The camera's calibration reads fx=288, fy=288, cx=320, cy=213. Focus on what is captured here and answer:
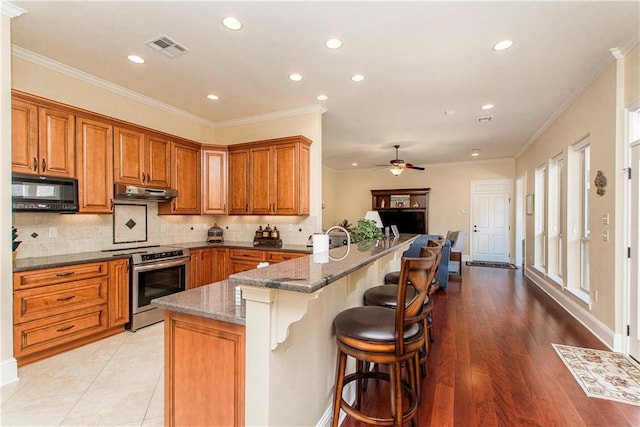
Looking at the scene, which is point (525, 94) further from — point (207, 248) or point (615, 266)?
point (207, 248)

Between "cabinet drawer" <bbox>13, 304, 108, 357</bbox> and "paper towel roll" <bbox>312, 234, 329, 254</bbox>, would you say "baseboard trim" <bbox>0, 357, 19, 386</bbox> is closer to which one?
"cabinet drawer" <bbox>13, 304, 108, 357</bbox>

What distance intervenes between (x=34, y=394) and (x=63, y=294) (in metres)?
0.89

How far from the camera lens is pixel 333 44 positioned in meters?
2.65

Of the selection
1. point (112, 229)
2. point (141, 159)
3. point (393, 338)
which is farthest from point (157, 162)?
point (393, 338)

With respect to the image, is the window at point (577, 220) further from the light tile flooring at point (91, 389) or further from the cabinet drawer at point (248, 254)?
the light tile flooring at point (91, 389)

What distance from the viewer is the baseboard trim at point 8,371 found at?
2184mm

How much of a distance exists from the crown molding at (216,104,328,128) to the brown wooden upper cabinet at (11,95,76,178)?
7.32 feet

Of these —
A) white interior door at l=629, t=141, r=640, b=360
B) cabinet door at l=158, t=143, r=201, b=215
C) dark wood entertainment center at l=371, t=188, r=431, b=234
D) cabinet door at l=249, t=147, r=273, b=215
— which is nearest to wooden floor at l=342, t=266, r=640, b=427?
white interior door at l=629, t=141, r=640, b=360

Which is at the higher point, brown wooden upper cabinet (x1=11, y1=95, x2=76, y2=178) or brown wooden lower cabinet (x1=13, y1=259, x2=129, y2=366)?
brown wooden upper cabinet (x1=11, y1=95, x2=76, y2=178)

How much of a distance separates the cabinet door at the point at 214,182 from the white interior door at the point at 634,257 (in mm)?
4809

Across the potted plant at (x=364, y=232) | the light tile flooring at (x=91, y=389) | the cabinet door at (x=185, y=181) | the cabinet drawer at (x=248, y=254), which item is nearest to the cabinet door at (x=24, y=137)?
the cabinet door at (x=185, y=181)

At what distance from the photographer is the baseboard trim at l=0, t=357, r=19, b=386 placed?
2.18 metres

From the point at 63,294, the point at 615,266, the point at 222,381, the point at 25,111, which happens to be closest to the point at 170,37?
the point at 25,111

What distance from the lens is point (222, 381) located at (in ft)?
4.21
